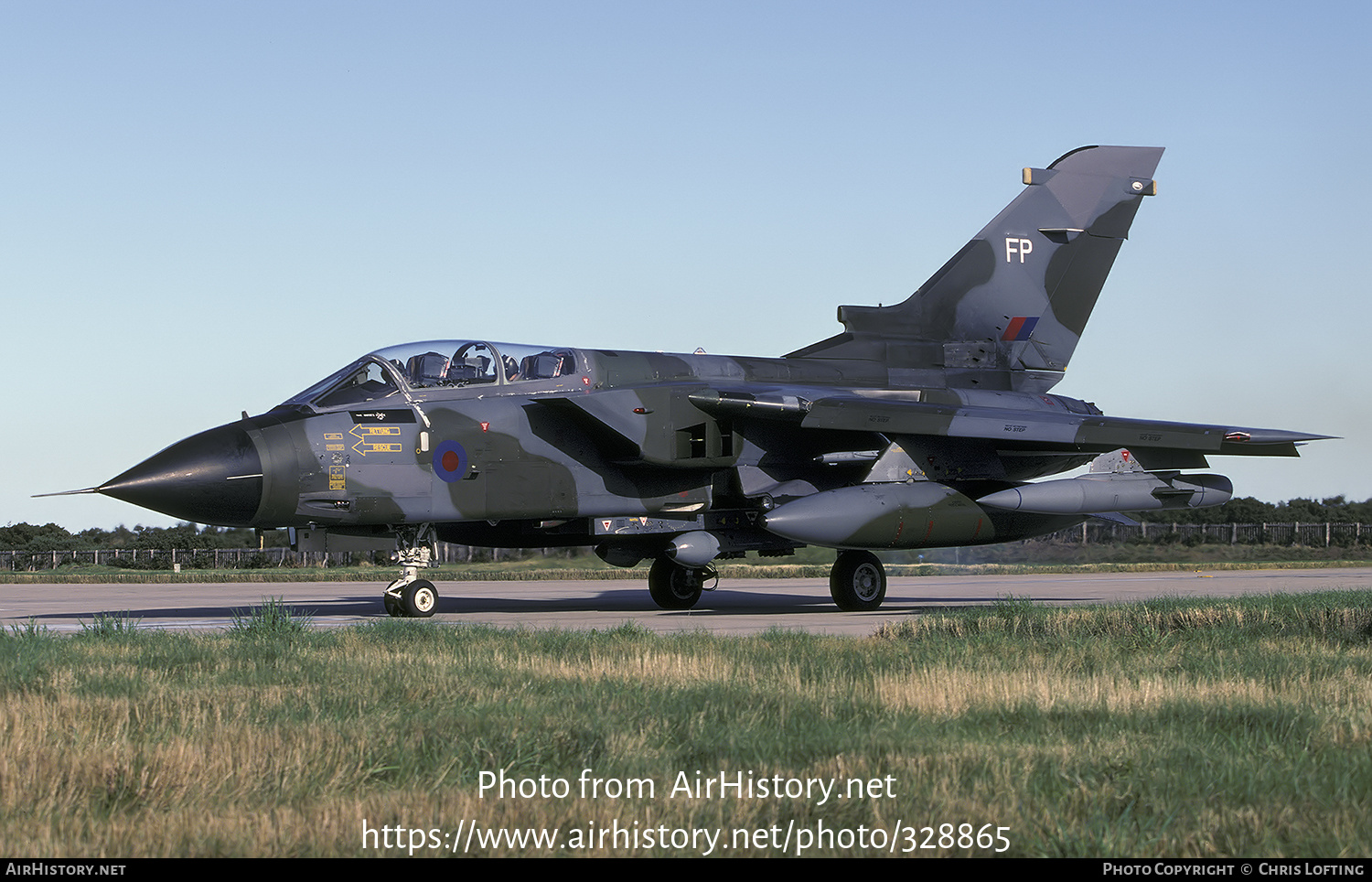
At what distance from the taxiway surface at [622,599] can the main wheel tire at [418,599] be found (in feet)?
0.66

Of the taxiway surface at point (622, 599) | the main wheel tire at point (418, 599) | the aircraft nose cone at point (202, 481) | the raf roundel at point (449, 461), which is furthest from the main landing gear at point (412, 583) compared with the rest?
the aircraft nose cone at point (202, 481)

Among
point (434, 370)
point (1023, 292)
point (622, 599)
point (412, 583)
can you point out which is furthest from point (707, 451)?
point (1023, 292)

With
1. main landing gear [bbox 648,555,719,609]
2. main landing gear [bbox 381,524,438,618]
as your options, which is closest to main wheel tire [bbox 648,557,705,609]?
main landing gear [bbox 648,555,719,609]

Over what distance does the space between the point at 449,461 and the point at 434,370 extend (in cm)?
114

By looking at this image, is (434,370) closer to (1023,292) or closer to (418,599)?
(418,599)

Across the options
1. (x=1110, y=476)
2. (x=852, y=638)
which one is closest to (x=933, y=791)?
(x=852, y=638)

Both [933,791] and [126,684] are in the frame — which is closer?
[933,791]

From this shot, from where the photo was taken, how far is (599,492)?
1544 centimetres

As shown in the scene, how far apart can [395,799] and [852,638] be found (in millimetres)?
6554

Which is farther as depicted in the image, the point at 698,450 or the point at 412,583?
the point at 698,450

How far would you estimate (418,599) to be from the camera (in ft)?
47.5

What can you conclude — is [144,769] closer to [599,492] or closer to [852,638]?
[852,638]
